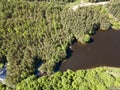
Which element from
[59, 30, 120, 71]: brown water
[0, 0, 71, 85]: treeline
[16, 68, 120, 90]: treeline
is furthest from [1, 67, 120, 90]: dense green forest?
[59, 30, 120, 71]: brown water

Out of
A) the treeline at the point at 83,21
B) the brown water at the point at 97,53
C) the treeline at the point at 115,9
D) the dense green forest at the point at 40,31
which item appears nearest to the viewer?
the dense green forest at the point at 40,31

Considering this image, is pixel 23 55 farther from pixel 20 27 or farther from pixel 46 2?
pixel 46 2

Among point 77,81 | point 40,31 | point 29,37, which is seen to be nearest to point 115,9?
point 40,31

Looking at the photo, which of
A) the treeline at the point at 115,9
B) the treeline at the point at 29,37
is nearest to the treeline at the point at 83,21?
the treeline at the point at 115,9

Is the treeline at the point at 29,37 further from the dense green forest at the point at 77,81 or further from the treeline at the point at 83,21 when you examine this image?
the dense green forest at the point at 77,81

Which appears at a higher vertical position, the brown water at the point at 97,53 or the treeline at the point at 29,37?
the treeline at the point at 29,37

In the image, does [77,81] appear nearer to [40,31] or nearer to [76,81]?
[76,81]
